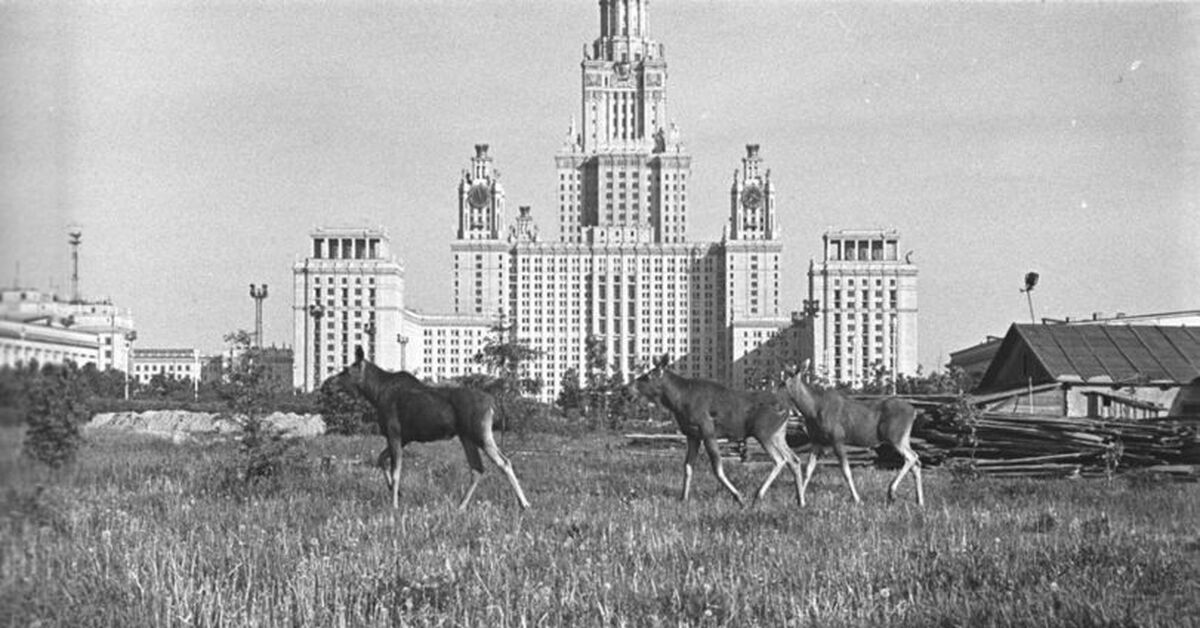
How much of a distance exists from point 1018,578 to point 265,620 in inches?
187

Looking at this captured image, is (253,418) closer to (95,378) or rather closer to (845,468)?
(845,468)

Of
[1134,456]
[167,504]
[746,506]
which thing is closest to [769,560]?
[746,506]

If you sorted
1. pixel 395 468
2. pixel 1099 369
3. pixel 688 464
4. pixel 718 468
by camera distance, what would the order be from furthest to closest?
pixel 1099 369 < pixel 688 464 < pixel 718 468 < pixel 395 468

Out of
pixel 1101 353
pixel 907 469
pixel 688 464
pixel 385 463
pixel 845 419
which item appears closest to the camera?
pixel 385 463

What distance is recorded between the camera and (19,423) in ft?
8.94

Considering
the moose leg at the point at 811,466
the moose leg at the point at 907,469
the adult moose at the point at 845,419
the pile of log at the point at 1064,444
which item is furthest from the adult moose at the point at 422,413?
the pile of log at the point at 1064,444

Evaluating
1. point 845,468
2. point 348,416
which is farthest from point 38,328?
point 348,416

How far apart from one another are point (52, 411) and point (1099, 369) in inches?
1257

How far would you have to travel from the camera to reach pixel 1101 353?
3244cm

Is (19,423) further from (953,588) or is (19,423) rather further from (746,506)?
(746,506)

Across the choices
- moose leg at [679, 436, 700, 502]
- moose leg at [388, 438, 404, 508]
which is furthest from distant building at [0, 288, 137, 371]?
moose leg at [679, 436, 700, 502]

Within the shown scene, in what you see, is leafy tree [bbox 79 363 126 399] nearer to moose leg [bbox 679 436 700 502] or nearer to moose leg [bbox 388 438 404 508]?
moose leg [bbox 388 438 404 508]

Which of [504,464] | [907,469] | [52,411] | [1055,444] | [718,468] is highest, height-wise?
[52,411]

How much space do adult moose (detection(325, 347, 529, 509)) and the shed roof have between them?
68.0 feet
